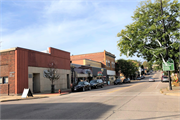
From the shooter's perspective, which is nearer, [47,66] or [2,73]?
[2,73]

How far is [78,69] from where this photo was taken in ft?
121

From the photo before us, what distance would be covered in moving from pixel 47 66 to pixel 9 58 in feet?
20.6

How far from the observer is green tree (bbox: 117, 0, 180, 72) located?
19.6 m

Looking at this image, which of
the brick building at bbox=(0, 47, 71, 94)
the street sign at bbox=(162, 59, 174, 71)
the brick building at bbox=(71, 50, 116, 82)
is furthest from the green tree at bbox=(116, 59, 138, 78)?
the street sign at bbox=(162, 59, 174, 71)

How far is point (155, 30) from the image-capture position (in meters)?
20.3

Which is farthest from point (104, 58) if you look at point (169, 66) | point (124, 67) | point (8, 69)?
point (8, 69)

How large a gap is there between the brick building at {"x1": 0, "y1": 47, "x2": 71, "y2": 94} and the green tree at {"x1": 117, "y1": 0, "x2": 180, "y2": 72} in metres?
13.1

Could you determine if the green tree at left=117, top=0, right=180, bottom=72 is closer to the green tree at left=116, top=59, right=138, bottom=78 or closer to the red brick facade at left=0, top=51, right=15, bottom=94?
the red brick facade at left=0, top=51, right=15, bottom=94

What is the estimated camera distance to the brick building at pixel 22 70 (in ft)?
69.5

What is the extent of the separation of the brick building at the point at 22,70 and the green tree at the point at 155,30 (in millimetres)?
13053

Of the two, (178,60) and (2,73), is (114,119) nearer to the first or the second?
(178,60)

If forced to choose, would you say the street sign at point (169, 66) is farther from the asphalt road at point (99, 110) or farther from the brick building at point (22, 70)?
the brick building at point (22, 70)

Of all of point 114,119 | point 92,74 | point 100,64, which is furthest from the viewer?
point 100,64

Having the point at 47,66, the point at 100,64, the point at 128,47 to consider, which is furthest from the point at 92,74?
the point at 128,47
